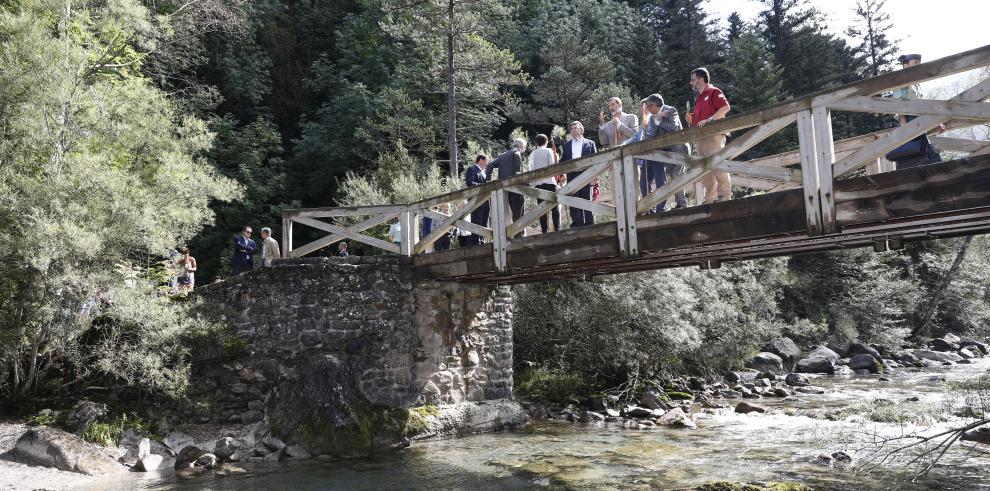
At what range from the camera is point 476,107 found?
2514 cm

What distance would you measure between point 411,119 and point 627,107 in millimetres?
8439

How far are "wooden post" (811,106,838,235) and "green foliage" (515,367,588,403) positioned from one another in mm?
8373

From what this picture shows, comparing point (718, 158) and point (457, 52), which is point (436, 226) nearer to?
point (718, 158)

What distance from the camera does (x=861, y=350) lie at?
20188 millimetres

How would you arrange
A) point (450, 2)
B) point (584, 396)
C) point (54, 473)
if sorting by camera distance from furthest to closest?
1. point (450, 2)
2. point (584, 396)
3. point (54, 473)

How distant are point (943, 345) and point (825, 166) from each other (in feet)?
64.7

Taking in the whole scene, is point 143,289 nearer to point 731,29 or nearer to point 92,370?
point 92,370

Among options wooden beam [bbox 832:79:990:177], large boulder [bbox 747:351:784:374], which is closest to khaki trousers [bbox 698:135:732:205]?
wooden beam [bbox 832:79:990:177]

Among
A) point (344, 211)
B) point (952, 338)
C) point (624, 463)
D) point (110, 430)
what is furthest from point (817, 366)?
point (110, 430)

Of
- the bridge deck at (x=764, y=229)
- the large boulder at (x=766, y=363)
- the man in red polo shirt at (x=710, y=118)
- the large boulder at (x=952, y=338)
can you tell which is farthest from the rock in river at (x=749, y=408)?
the large boulder at (x=952, y=338)

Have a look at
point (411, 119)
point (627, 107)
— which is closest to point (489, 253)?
point (411, 119)

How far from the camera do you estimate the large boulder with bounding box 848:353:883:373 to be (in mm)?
18234

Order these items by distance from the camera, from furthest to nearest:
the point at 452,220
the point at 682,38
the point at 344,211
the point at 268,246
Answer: the point at 682,38 → the point at 268,246 → the point at 344,211 → the point at 452,220

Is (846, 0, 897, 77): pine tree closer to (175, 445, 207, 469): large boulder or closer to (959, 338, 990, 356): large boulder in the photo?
(959, 338, 990, 356): large boulder
